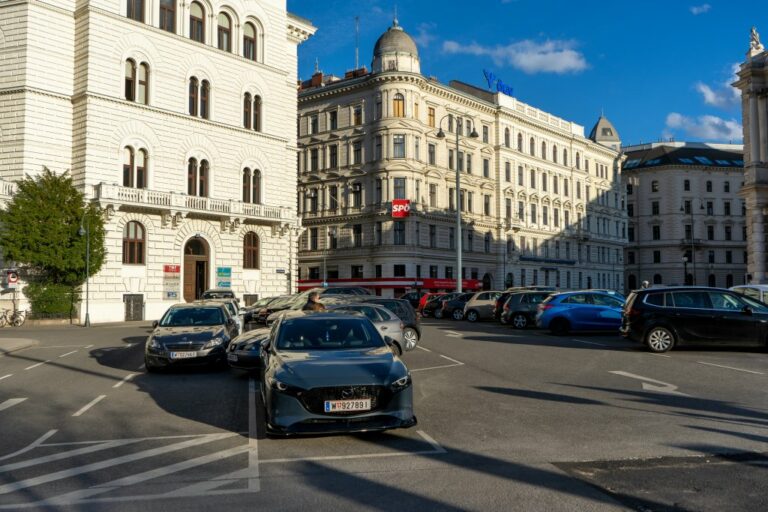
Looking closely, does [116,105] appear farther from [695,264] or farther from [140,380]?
[695,264]

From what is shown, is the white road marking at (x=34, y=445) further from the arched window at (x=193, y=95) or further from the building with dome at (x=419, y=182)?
the building with dome at (x=419, y=182)

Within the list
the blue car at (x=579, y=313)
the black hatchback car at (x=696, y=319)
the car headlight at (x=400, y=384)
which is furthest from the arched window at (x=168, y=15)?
the car headlight at (x=400, y=384)

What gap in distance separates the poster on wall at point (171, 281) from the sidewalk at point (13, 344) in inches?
601

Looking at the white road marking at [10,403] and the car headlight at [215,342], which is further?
the car headlight at [215,342]

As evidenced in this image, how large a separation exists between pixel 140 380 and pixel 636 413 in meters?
9.50

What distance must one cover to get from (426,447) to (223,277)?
3542cm

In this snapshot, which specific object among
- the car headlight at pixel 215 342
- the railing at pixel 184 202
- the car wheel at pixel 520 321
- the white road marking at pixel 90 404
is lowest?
the white road marking at pixel 90 404

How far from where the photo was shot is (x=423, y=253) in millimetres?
58531

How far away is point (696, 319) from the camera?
1784 centimetres

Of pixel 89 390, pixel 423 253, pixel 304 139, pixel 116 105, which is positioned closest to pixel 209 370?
pixel 89 390

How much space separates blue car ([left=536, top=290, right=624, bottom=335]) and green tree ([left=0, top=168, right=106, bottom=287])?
22.9m

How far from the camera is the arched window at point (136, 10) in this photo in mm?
38694

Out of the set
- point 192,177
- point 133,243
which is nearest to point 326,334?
point 133,243

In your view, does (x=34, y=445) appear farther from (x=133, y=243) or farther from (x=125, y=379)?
(x=133, y=243)
